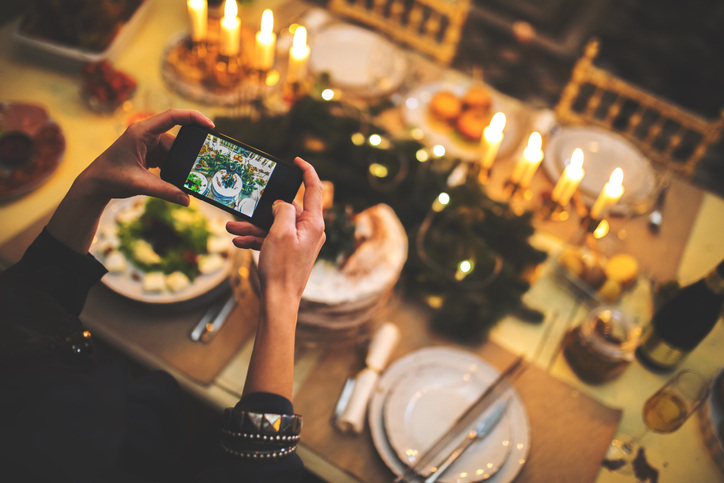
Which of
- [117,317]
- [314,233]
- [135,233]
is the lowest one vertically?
[117,317]

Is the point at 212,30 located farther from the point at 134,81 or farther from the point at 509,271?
the point at 509,271

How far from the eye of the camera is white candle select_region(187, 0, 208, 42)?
151 centimetres

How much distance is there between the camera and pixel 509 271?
1.35 meters

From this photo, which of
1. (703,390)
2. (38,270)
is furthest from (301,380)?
(703,390)

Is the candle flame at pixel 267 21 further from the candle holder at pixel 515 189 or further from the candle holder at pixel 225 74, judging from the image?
the candle holder at pixel 515 189

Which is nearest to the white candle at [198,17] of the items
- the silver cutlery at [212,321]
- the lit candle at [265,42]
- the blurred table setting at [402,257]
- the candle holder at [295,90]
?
the blurred table setting at [402,257]

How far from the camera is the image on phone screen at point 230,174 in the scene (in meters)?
0.86

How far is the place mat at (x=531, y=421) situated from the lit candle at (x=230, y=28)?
990 millimetres

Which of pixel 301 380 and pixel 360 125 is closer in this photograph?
pixel 301 380

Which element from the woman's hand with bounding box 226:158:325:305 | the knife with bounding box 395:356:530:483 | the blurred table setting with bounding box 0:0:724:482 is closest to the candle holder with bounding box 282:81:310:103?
the blurred table setting with bounding box 0:0:724:482

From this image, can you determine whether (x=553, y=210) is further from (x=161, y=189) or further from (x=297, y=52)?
(x=161, y=189)

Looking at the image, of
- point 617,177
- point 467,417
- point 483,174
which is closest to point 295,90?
point 483,174

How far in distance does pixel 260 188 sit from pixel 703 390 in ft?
3.58

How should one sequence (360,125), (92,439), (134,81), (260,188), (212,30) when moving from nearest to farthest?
(92,439), (260,188), (360,125), (134,81), (212,30)
